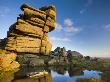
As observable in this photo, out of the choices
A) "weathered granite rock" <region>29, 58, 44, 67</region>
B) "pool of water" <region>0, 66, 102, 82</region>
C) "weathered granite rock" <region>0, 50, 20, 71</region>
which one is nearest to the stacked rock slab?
"weathered granite rock" <region>0, 50, 20, 71</region>

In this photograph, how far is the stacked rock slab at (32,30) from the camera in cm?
6919

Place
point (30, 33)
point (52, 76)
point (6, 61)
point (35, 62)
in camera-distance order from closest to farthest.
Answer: point (52, 76)
point (6, 61)
point (30, 33)
point (35, 62)

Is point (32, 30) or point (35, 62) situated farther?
point (35, 62)

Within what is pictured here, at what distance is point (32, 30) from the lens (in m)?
71.3

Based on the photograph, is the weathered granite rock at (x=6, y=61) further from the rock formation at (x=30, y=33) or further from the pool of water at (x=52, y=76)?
the pool of water at (x=52, y=76)

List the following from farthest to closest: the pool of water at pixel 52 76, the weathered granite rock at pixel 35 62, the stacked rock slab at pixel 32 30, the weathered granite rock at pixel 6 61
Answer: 1. the weathered granite rock at pixel 35 62
2. the stacked rock slab at pixel 32 30
3. the weathered granite rock at pixel 6 61
4. the pool of water at pixel 52 76

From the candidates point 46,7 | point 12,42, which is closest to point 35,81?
point 12,42

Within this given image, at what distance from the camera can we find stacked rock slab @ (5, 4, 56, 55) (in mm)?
69188

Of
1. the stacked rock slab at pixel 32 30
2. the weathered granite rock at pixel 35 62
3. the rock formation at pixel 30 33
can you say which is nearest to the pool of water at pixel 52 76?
the rock formation at pixel 30 33

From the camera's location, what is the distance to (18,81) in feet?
131

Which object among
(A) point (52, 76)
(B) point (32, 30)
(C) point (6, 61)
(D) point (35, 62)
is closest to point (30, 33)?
(B) point (32, 30)

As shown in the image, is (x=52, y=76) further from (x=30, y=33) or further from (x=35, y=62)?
(x=35, y=62)

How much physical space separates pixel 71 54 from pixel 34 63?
153 ft

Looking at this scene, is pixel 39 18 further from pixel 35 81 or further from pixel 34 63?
pixel 35 81
